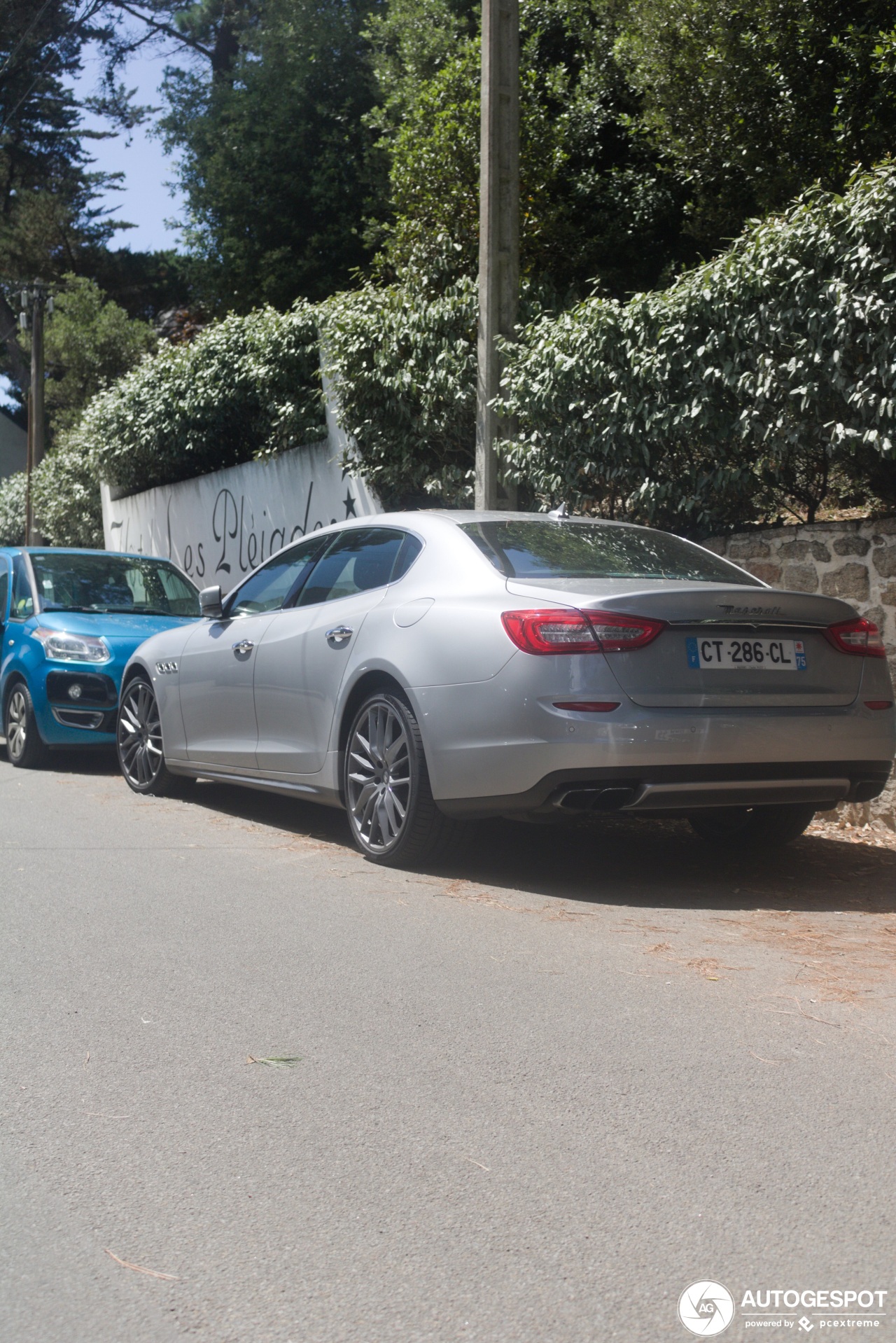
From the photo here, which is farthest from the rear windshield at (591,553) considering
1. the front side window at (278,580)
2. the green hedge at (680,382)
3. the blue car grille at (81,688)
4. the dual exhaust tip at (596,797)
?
the blue car grille at (81,688)

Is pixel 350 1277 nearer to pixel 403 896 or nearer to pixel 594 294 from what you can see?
pixel 403 896

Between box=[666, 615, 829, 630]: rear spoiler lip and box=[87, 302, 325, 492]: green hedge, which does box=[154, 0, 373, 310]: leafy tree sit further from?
box=[666, 615, 829, 630]: rear spoiler lip

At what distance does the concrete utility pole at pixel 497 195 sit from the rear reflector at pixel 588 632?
5.34 m

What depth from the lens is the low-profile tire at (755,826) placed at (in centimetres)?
618

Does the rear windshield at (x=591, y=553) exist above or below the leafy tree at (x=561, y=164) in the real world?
below

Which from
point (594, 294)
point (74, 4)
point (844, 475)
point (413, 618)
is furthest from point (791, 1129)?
point (74, 4)

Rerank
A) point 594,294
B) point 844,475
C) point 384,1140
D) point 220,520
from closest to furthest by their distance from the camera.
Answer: point 384,1140
point 844,475
point 594,294
point 220,520

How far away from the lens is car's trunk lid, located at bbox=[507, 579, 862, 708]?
525 cm

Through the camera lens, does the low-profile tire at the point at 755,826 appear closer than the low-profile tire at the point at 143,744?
Yes

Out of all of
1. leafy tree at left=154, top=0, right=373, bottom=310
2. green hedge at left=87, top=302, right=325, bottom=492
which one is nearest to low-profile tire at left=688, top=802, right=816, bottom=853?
green hedge at left=87, top=302, right=325, bottom=492

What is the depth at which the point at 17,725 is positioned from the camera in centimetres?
1041

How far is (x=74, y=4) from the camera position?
129 ft

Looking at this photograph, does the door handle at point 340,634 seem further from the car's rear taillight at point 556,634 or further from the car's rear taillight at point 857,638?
the car's rear taillight at point 857,638

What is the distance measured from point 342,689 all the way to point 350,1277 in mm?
4040
